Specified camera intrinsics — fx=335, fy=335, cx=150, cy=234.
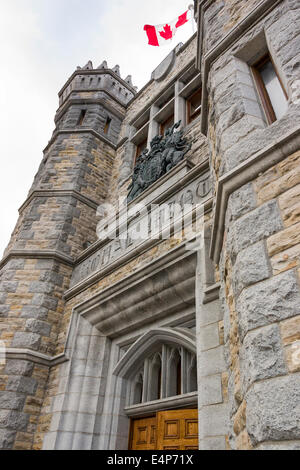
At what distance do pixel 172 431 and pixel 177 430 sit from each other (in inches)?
2.9

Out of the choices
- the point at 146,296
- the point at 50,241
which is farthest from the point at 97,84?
the point at 146,296

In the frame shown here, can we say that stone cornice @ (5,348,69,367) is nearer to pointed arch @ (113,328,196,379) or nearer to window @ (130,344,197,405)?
pointed arch @ (113,328,196,379)

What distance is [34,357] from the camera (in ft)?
16.4

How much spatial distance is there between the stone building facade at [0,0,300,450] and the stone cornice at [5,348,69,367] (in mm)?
21

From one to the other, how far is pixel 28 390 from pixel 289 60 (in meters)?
5.06

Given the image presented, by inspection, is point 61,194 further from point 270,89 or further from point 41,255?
point 270,89

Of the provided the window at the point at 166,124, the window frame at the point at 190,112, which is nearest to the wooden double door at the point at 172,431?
the window frame at the point at 190,112

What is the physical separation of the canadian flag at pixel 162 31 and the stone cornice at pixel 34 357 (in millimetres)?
9325

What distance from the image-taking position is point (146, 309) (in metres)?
4.52

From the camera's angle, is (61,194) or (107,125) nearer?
(61,194)

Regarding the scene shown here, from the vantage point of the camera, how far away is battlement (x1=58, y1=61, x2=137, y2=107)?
10246mm
